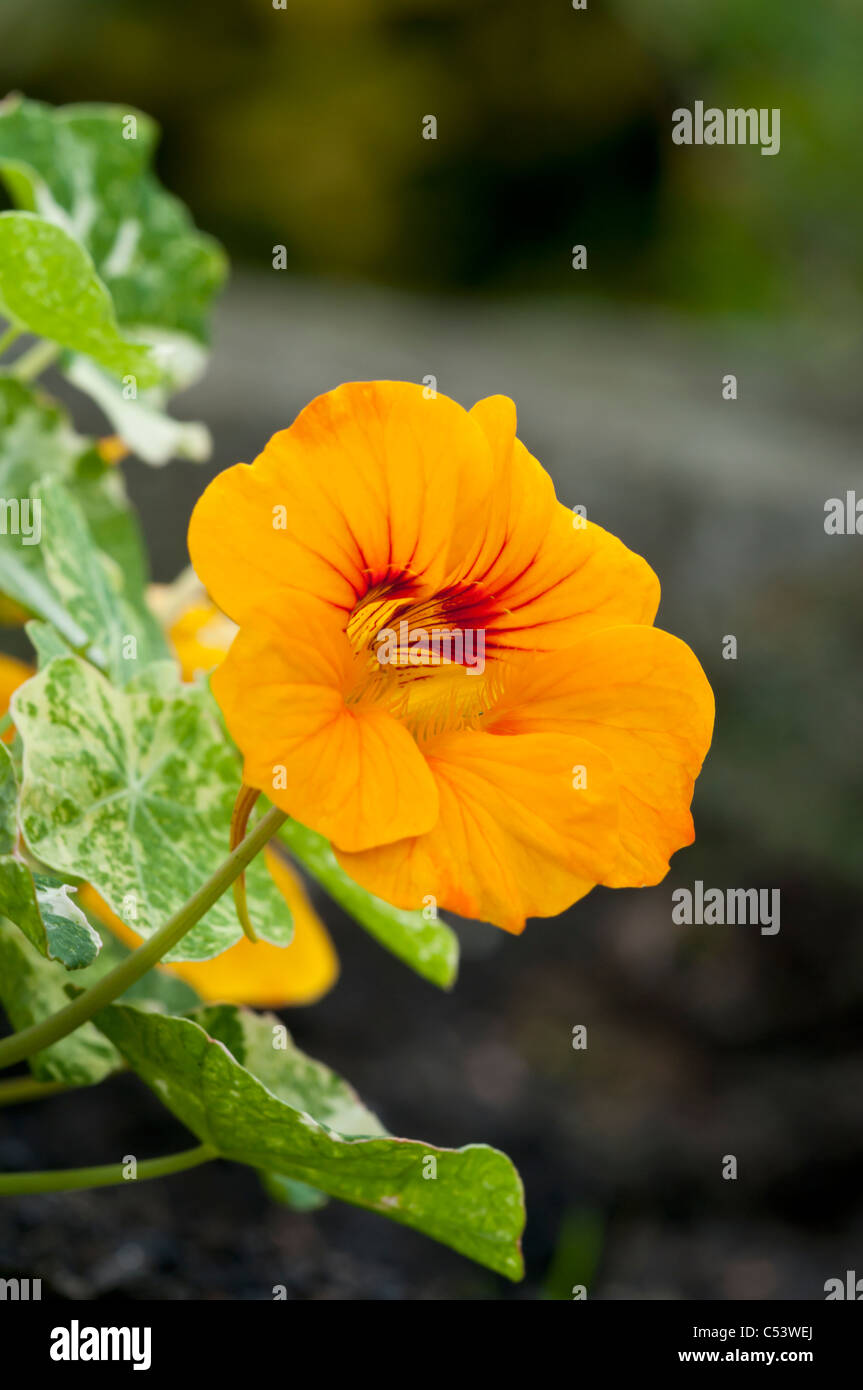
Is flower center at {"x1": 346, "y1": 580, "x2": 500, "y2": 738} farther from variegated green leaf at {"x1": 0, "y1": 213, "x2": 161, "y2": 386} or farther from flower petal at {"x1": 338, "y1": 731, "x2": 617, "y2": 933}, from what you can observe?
variegated green leaf at {"x1": 0, "y1": 213, "x2": 161, "y2": 386}

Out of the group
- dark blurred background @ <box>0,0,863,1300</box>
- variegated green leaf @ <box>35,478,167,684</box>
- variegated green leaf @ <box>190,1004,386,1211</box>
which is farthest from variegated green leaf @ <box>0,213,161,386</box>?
dark blurred background @ <box>0,0,863,1300</box>

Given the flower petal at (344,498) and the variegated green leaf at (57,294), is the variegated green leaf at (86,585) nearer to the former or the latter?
the variegated green leaf at (57,294)

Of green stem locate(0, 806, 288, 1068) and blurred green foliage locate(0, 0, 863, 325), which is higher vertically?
blurred green foliage locate(0, 0, 863, 325)

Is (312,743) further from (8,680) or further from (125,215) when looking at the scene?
(125,215)

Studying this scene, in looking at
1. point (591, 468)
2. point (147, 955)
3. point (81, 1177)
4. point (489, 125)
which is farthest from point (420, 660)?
point (489, 125)

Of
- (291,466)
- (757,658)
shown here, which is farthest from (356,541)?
(757,658)

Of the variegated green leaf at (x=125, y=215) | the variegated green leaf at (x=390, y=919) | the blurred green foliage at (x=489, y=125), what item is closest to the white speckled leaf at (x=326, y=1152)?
the variegated green leaf at (x=390, y=919)
